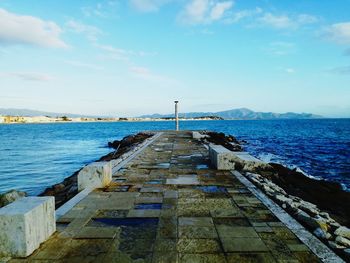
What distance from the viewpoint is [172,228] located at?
412 cm

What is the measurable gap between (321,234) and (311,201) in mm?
4498

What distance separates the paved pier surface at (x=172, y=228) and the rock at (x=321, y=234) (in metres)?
0.37

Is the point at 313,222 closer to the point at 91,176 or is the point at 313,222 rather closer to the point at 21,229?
the point at 21,229

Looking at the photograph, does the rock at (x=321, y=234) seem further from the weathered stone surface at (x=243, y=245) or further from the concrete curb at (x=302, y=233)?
the weathered stone surface at (x=243, y=245)

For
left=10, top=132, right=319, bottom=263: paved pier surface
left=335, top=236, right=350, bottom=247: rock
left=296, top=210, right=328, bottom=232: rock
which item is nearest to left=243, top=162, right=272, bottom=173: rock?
left=10, top=132, right=319, bottom=263: paved pier surface

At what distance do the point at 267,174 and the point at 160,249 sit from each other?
5.64 meters

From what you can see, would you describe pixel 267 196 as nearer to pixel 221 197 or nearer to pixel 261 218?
pixel 221 197

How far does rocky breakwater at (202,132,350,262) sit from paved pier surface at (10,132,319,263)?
43 centimetres

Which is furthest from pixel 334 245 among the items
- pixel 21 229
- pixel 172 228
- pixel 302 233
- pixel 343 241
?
pixel 21 229

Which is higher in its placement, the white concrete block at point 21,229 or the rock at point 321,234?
the white concrete block at point 21,229

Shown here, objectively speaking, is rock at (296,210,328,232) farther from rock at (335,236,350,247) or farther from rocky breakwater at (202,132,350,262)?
rock at (335,236,350,247)

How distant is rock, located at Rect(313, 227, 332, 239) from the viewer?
12.8 ft

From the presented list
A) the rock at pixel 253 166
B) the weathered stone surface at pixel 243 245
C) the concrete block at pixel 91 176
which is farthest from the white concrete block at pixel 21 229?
the rock at pixel 253 166

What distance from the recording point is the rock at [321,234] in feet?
12.8
